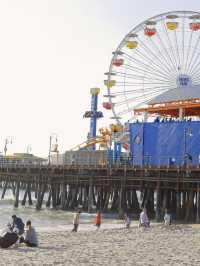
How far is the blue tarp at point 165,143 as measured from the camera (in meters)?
35.2

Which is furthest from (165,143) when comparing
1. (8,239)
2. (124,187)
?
(8,239)

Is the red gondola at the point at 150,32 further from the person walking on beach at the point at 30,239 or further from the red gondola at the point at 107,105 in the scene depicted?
the person walking on beach at the point at 30,239

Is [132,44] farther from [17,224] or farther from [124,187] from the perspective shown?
[17,224]

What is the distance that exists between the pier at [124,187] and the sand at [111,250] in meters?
8.68

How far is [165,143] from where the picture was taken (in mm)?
37031

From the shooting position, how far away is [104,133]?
63.8m

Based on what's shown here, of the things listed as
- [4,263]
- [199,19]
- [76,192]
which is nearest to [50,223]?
[76,192]

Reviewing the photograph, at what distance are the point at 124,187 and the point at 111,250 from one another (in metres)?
17.8

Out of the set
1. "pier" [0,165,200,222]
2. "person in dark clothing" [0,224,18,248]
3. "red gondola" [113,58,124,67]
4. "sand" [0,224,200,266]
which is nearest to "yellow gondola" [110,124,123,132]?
"red gondola" [113,58,124,67]

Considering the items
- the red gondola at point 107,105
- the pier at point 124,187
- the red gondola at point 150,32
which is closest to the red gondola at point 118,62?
the red gondola at point 150,32

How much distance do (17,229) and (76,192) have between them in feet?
74.6

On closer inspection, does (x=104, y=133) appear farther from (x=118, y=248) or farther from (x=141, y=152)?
(x=118, y=248)

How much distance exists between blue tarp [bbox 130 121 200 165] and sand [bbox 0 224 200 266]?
13921mm

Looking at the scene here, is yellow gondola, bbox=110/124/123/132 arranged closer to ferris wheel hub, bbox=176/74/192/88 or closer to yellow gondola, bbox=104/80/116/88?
yellow gondola, bbox=104/80/116/88
